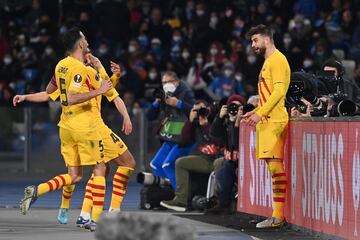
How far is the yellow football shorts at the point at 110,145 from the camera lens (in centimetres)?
1391

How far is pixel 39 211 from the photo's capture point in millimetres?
17047

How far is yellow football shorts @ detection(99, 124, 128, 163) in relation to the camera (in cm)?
1391

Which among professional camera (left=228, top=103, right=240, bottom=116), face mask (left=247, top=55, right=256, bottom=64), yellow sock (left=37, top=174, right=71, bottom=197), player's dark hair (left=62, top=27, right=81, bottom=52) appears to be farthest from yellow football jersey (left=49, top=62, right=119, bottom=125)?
face mask (left=247, top=55, right=256, bottom=64)

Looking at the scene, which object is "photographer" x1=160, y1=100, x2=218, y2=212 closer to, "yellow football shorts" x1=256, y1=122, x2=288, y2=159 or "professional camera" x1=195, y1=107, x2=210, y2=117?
"professional camera" x1=195, y1=107, x2=210, y2=117

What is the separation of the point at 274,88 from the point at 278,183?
103 centimetres

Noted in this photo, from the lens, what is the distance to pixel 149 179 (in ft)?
59.6

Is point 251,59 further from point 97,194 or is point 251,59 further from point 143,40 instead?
point 97,194

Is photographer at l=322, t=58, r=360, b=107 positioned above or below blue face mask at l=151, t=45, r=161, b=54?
below

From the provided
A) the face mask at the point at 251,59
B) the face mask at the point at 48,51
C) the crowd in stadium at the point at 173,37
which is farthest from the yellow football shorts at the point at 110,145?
the face mask at the point at 48,51

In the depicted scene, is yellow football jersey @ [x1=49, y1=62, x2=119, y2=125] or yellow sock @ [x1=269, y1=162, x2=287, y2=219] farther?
yellow sock @ [x1=269, y1=162, x2=287, y2=219]

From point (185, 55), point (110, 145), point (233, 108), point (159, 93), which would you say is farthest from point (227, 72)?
point (110, 145)

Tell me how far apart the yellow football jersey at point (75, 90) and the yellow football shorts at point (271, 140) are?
179 cm

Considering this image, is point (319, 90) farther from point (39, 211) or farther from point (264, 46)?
point (39, 211)

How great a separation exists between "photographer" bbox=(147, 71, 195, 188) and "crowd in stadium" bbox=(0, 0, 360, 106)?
8.12m
